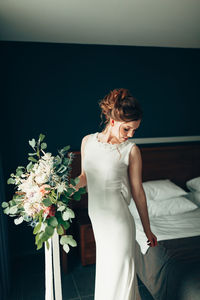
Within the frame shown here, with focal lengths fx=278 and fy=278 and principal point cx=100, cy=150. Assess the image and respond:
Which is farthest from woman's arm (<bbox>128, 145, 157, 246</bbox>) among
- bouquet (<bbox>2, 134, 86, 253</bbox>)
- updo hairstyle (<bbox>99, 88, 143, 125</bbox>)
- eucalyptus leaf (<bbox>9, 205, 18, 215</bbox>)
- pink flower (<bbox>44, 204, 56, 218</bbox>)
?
eucalyptus leaf (<bbox>9, 205, 18, 215</bbox>)

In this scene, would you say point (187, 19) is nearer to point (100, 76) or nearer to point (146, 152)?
point (100, 76)

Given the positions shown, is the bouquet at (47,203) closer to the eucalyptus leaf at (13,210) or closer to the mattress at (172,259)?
the eucalyptus leaf at (13,210)

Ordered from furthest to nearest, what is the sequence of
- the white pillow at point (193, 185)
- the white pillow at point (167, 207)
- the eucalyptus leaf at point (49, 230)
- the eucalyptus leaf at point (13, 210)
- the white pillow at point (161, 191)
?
→ the white pillow at point (193, 185)
the white pillow at point (161, 191)
the white pillow at point (167, 207)
the eucalyptus leaf at point (13, 210)
the eucalyptus leaf at point (49, 230)

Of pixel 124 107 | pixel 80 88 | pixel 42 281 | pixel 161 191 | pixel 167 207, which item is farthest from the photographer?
pixel 80 88

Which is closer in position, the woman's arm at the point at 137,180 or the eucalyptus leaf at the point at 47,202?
the eucalyptus leaf at the point at 47,202

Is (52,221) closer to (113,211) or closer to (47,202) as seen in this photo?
(47,202)

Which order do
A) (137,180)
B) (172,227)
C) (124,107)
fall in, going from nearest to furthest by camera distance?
(124,107) < (137,180) < (172,227)

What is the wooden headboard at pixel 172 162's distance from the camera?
3586 millimetres

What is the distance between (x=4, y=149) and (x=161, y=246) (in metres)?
2.01

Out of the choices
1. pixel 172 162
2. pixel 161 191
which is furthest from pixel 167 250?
pixel 172 162

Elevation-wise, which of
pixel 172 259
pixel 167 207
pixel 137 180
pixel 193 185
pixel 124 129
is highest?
pixel 124 129

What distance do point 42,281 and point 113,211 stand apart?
155 cm

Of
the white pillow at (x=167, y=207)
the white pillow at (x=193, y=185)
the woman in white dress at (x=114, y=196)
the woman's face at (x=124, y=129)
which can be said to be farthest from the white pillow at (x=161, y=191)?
the woman's face at (x=124, y=129)

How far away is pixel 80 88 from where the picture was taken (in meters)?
3.38
